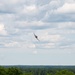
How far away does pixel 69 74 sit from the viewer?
4250 inches

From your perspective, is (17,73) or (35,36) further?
(17,73)

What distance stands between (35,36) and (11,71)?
63736 millimetres

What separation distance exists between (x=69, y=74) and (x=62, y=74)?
238cm

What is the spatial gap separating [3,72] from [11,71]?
96.7 inches

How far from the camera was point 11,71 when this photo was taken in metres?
110

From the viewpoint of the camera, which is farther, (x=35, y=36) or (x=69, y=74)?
(x=69, y=74)

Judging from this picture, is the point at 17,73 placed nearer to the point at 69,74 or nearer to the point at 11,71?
the point at 11,71

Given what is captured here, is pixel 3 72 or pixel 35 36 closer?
pixel 35 36

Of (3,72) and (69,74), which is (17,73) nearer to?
(3,72)

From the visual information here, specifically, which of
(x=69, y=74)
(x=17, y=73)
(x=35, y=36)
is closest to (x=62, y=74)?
(x=69, y=74)

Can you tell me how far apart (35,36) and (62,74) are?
60.7 meters

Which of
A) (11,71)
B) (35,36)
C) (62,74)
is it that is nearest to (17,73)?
(11,71)

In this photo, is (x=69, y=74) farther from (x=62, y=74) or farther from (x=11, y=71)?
(x=11, y=71)

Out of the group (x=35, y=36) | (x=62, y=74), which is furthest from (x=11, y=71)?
(x=35, y=36)
